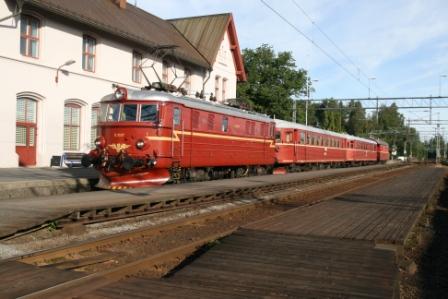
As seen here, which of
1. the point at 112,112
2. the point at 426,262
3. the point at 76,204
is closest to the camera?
the point at 426,262

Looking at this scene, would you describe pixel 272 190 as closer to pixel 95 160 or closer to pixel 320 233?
pixel 95 160

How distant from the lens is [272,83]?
46594mm

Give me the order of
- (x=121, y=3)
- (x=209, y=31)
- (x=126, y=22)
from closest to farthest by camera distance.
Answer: (x=126, y=22), (x=121, y=3), (x=209, y=31)

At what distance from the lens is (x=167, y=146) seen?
648 inches

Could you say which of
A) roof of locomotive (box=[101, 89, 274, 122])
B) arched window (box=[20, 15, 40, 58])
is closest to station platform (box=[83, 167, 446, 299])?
roof of locomotive (box=[101, 89, 274, 122])

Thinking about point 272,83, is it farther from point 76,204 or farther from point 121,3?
point 76,204

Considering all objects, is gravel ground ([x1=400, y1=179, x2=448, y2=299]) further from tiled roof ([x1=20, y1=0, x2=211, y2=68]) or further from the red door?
the red door

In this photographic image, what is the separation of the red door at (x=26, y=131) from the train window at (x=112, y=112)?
6390mm

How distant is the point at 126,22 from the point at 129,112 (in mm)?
13073

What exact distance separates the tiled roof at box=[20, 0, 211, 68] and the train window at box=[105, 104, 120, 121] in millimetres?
6382

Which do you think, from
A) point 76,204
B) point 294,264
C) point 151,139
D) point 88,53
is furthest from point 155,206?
point 88,53

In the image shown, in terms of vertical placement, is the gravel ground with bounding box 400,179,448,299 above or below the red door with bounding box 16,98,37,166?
below

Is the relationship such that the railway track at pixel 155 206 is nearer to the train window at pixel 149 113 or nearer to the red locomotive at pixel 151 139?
the red locomotive at pixel 151 139

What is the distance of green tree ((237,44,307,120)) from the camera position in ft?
149
